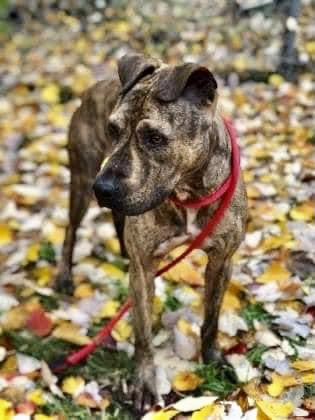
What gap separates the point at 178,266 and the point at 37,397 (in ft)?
4.44

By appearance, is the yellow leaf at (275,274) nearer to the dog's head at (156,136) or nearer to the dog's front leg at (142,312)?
the dog's front leg at (142,312)

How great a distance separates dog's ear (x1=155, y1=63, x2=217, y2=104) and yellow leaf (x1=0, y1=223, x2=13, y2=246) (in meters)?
2.38

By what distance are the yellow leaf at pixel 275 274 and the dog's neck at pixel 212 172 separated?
122cm

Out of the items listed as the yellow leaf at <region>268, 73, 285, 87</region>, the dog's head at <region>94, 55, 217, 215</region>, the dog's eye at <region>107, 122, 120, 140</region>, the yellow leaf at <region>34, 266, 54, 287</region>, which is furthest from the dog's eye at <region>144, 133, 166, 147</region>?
the yellow leaf at <region>268, 73, 285, 87</region>

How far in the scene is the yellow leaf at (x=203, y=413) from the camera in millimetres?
3209

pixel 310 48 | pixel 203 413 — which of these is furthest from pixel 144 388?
pixel 310 48

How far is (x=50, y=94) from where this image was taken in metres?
7.33

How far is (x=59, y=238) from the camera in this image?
513 cm

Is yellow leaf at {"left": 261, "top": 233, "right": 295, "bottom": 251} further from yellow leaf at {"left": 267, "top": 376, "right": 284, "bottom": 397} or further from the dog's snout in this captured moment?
the dog's snout

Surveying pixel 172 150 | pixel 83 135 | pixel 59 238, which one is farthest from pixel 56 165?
pixel 172 150

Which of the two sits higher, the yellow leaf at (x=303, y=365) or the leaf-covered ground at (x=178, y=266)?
the yellow leaf at (x=303, y=365)

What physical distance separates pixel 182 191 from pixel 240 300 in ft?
4.02

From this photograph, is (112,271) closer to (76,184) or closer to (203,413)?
(76,184)

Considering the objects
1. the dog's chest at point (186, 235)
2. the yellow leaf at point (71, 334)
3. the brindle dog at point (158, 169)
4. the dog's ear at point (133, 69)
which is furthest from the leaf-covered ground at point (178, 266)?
the dog's ear at point (133, 69)
